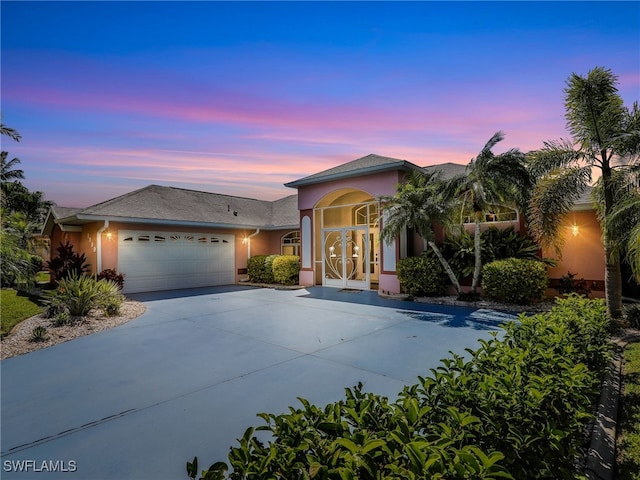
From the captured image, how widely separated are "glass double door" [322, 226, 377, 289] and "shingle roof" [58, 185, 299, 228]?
3434 millimetres

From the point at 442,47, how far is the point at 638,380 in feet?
27.0

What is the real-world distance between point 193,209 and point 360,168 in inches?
379

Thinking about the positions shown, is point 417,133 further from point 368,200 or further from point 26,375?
point 26,375

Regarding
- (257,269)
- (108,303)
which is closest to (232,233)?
(257,269)

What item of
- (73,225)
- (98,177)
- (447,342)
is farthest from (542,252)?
(73,225)

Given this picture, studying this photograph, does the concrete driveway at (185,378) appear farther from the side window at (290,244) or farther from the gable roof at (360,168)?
the side window at (290,244)

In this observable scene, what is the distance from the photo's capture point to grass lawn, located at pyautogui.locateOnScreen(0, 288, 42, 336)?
29.3ft

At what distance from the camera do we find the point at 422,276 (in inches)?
480

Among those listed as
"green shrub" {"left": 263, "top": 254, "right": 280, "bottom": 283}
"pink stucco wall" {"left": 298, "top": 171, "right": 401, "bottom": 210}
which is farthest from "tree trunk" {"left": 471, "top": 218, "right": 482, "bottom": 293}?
"green shrub" {"left": 263, "top": 254, "right": 280, "bottom": 283}

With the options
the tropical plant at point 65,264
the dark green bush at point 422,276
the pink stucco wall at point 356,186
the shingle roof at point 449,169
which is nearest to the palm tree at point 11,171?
the tropical plant at point 65,264

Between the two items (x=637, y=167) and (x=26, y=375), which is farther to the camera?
(x=637, y=167)

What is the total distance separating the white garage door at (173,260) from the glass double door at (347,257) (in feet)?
19.6

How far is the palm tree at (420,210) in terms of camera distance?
11.2 meters

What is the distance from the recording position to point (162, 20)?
8.12m
